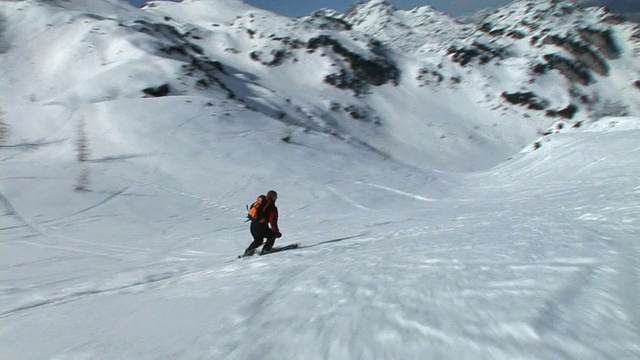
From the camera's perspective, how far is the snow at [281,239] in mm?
3250

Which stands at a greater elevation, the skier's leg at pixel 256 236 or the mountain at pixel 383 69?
the mountain at pixel 383 69

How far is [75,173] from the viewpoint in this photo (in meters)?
16.8

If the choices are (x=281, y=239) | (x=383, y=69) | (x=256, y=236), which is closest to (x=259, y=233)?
(x=256, y=236)

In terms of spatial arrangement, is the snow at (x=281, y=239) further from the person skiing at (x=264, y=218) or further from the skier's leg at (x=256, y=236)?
the person skiing at (x=264, y=218)

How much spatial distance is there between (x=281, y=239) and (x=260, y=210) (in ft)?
10.7

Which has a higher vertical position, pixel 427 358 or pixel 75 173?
pixel 75 173

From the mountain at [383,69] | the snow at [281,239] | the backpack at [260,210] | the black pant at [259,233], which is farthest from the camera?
the mountain at [383,69]

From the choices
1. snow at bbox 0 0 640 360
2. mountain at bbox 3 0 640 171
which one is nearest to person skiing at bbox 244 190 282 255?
snow at bbox 0 0 640 360

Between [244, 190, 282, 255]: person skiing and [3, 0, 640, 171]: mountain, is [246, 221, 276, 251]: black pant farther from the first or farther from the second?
[3, 0, 640, 171]: mountain

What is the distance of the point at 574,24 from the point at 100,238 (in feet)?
328

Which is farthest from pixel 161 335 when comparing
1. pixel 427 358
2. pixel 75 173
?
pixel 75 173

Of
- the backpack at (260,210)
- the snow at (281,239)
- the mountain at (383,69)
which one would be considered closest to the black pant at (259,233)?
the backpack at (260,210)

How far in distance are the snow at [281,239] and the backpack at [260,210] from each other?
0.97 m

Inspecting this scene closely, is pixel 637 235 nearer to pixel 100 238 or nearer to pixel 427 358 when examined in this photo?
pixel 427 358
